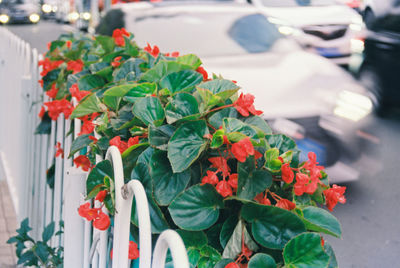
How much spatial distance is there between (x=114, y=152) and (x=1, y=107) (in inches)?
145

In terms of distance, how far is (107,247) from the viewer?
1436mm

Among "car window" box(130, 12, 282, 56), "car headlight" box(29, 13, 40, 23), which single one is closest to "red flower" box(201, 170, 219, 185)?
"car window" box(130, 12, 282, 56)

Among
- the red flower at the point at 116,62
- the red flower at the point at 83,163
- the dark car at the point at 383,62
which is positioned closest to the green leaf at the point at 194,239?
the red flower at the point at 83,163

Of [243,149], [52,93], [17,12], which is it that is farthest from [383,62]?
[17,12]

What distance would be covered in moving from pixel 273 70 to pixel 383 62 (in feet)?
6.69

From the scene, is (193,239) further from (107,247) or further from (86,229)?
(86,229)

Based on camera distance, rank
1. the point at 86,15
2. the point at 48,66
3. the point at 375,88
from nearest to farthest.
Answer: the point at 48,66, the point at 375,88, the point at 86,15

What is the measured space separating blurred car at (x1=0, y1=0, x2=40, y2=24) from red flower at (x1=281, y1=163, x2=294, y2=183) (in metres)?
22.9

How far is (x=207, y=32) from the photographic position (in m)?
5.02

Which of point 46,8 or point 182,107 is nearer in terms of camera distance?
point 182,107

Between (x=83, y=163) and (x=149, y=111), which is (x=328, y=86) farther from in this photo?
(x=149, y=111)

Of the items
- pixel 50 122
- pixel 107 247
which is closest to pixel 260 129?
pixel 107 247

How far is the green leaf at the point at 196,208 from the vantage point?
1.16m

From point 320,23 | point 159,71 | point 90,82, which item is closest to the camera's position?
point 159,71
